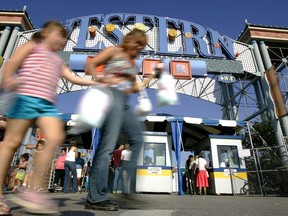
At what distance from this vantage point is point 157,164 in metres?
10.6

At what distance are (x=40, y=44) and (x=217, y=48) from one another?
14.1 meters

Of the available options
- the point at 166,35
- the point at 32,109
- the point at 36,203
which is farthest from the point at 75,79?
the point at 166,35

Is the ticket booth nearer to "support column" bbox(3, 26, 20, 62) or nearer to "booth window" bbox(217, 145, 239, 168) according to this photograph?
"booth window" bbox(217, 145, 239, 168)

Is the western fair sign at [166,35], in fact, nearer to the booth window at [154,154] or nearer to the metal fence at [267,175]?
the booth window at [154,154]

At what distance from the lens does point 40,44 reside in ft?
6.64

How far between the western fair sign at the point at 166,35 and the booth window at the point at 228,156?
561 centimetres

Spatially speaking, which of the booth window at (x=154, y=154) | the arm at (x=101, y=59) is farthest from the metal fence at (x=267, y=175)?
the arm at (x=101, y=59)

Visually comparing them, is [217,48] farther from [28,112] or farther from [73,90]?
[28,112]

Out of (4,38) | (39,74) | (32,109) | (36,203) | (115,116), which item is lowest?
(36,203)

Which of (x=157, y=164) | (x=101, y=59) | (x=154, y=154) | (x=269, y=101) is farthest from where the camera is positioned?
(x=269, y=101)

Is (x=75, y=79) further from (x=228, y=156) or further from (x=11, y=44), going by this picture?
(x=11, y=44)

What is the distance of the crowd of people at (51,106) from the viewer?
1.73 metres

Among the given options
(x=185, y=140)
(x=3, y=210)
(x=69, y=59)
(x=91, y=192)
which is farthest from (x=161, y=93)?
(x=185, y=140)

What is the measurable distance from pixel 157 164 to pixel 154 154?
445 mm
